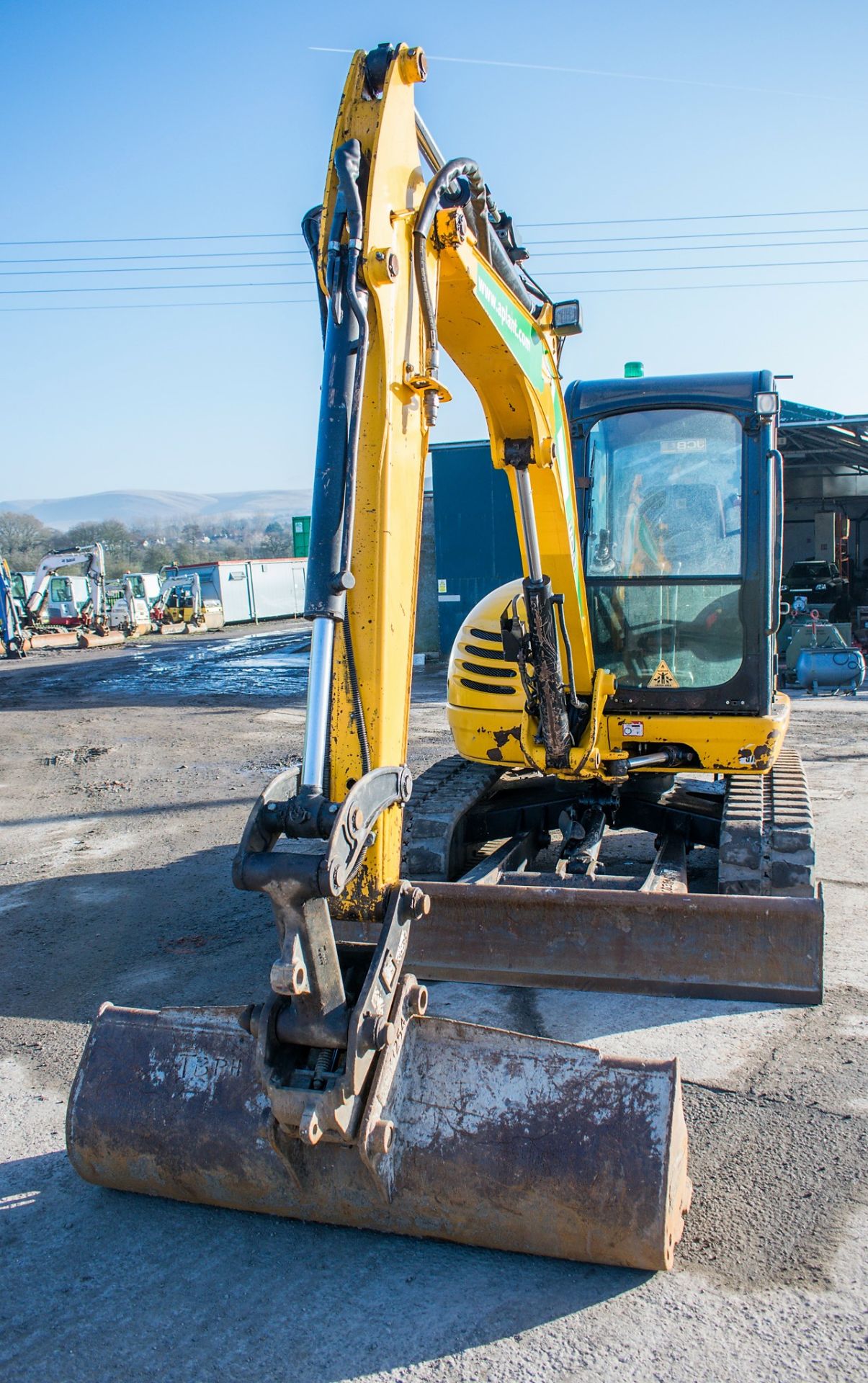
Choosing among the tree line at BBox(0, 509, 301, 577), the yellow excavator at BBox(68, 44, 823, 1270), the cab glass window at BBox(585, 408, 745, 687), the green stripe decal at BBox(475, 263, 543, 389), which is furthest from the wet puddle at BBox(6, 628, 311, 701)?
the tree line at BBox(0, 509, 301, 577)

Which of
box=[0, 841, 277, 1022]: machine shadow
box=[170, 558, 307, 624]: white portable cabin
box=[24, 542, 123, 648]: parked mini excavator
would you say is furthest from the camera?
box=[170, 558, 307, 624]: white portable cabin

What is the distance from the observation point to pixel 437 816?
19.3ft

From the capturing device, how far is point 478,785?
6438 millimetres

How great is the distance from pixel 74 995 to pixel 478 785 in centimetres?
258

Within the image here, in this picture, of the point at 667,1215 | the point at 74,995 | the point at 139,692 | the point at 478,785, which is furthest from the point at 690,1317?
the point at 139,692

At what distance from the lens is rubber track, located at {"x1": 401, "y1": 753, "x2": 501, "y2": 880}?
5.73 m

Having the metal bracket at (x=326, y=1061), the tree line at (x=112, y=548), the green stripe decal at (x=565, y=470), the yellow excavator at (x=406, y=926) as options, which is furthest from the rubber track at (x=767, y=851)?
the tree line at (x=112, y=548)

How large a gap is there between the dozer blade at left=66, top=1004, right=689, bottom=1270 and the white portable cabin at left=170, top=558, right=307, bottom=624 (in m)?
35.5

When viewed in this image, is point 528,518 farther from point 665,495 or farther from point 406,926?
point 406,926

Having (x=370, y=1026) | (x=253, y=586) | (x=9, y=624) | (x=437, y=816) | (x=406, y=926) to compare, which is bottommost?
(x=437, y=816)

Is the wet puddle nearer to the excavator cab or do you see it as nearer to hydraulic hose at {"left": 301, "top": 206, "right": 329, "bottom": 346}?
the excavator cab

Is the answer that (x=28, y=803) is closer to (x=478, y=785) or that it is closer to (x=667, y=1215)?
(x=478, y=785)

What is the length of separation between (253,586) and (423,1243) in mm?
39629

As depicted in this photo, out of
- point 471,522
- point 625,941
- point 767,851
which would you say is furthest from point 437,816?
point 471,522
